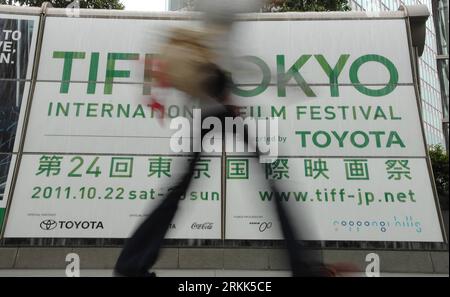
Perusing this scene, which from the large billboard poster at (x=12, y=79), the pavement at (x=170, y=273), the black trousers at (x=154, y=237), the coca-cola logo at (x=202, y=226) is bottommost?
the black trousers at (x=154, y=237)

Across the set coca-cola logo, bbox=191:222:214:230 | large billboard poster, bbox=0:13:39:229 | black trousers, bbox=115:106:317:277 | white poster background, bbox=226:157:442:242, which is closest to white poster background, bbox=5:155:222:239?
coca-cola logo, bbox=191:222:214:230

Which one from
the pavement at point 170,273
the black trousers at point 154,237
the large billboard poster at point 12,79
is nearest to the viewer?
the black trousers at point 154,237

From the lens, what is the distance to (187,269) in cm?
402

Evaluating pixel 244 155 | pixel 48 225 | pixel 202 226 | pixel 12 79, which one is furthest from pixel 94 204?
pixel 12 79

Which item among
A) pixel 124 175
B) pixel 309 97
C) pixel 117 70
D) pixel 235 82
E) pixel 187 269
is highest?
pixel 117 70

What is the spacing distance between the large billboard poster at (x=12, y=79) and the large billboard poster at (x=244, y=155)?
0.14 meters

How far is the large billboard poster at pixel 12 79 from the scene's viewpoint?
4.69m

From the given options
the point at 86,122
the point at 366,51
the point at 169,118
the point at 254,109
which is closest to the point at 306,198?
the point at 254,109

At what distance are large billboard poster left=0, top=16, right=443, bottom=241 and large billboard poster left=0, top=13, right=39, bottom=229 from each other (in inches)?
5.7

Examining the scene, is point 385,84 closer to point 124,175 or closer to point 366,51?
point 366,51

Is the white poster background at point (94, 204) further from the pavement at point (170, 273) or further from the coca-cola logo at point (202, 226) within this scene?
A: the pavement at point (170, 273)

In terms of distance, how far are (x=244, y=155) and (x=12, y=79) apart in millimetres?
3077

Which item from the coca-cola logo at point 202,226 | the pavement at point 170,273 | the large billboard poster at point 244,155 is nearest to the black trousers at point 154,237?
the pavement at point 170,273
